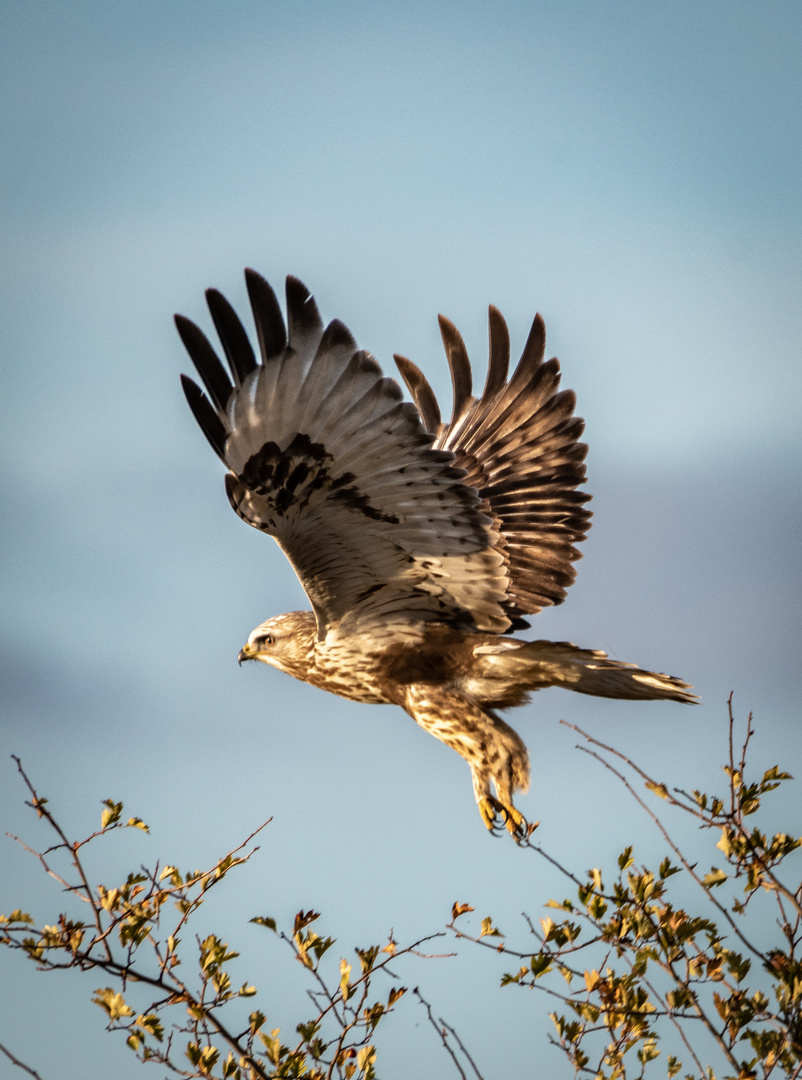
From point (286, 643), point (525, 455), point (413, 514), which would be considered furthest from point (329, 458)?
point (525, 455)

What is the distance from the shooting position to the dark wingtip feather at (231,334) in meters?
4.12

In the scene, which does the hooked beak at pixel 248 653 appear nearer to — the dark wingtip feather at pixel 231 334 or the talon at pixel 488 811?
the talon at pixel 488 811

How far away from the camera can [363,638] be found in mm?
5098

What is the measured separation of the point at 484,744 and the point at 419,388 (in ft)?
7.38

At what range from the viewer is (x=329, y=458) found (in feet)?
14.0

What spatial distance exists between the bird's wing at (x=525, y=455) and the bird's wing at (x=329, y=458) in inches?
33.7

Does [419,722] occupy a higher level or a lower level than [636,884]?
higher

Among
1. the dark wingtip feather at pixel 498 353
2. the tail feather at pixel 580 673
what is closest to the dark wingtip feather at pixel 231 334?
the tail feather at pixel 580 673

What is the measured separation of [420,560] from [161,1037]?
2217 millimetres

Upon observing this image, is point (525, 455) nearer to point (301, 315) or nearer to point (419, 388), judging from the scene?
point (419, 388)

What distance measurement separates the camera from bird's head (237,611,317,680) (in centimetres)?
532

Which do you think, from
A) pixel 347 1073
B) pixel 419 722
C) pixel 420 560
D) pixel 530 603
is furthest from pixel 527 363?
pixel 347 1073

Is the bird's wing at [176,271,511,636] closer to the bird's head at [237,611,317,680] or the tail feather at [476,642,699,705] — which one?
the tail feather at [476,642,699,705]

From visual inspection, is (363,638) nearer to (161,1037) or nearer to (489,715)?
(489,715)
